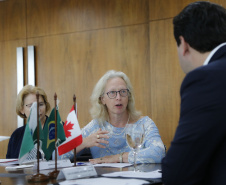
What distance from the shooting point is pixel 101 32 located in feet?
15.1

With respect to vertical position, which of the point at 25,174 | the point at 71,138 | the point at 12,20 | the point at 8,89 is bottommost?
the point at 25,174

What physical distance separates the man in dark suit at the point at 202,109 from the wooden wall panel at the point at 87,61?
2.86 metres

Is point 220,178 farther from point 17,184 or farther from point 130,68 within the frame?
point 130,68

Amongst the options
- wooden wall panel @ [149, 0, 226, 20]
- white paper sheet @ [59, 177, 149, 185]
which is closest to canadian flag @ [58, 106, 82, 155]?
white paper sheet @ [59, 177, 149, 185]

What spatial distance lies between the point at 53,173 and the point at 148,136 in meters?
0.99

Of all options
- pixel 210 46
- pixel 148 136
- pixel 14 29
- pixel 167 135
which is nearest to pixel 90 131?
pixel 148 136

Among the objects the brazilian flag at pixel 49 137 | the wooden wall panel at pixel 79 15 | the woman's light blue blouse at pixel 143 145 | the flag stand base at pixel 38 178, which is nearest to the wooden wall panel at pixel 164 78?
the wooden wall panel at pixel 79 15

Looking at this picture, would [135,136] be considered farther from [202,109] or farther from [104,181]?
[202,109]

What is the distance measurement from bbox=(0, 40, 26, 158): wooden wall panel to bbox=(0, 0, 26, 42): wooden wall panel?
11 centimetres

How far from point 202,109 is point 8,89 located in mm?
4301

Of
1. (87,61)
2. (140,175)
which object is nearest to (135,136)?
(140,175)

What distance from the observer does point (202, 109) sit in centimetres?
126

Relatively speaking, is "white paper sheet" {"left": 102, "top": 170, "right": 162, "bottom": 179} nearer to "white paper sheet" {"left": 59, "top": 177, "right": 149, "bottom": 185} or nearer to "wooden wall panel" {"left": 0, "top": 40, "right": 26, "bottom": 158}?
"white paper sheet" {"left": 59, "top": 177, "right": 149, "bottom": 185}

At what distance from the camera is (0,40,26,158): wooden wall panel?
16.8ft
